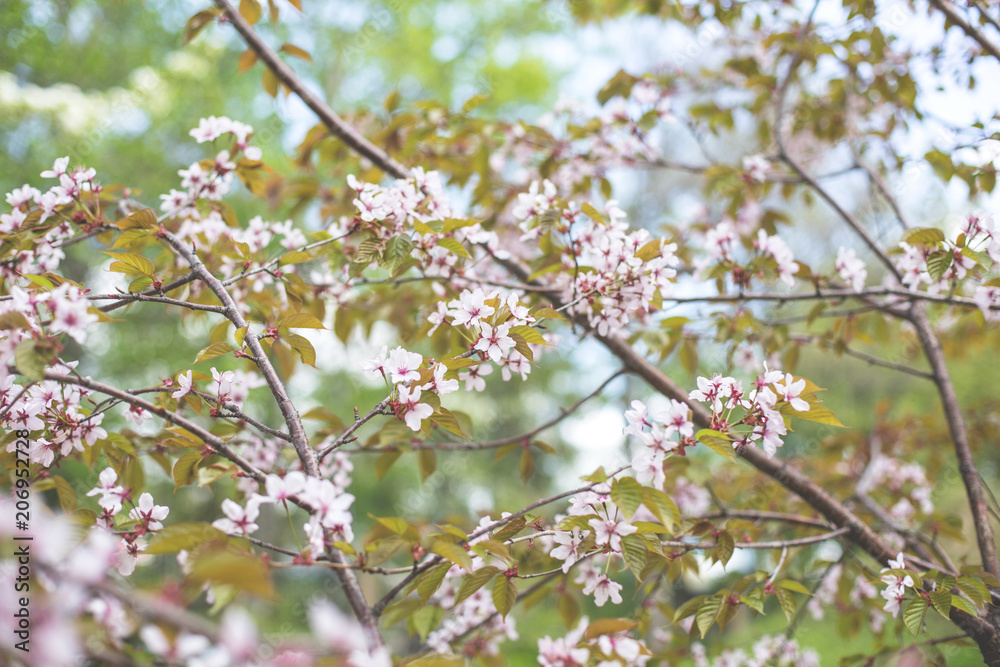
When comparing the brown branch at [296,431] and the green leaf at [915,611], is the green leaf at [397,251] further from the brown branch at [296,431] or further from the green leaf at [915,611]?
the green leaf at [915,611]

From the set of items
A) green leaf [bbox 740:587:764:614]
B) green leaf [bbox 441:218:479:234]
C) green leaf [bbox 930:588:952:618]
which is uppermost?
green leaf [bbox 441:218:479:234]

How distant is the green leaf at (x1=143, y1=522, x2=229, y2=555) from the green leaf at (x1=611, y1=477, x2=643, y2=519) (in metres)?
0.58

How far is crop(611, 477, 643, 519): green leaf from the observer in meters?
0.92

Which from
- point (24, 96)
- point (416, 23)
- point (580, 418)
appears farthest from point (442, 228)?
point (416, 23)

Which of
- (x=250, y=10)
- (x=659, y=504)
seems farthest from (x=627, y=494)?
(x=250, y=10)

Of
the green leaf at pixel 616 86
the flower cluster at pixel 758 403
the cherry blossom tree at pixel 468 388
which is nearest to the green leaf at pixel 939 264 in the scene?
the cherry blossom tree at pixel 468 388

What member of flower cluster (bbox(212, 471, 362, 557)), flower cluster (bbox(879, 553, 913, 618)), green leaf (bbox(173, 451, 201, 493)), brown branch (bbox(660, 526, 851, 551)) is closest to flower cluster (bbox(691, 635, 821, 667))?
brown branch (bbox(660, 526, 851, 551))

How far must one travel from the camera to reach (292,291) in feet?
4.76

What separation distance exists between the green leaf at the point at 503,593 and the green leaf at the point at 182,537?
0.49m

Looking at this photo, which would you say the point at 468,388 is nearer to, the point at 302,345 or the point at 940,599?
the point at 302,345

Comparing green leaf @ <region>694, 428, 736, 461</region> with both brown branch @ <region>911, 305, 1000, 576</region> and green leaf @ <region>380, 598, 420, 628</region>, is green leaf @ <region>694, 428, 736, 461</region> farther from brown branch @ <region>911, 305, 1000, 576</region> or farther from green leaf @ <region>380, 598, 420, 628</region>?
brown branch @ <region>911, 305, 1000, 576</region>

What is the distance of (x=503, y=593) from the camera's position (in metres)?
1.05

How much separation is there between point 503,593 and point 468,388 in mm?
434

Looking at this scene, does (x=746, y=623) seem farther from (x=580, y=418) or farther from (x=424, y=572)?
(x=424, y=572)
